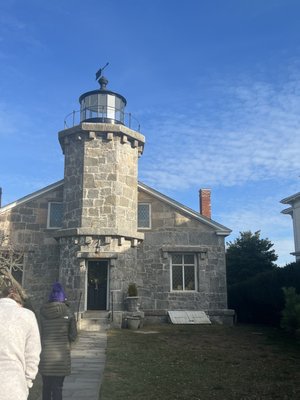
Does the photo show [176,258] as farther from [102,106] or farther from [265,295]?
[102,106]

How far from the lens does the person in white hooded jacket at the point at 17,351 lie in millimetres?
2975

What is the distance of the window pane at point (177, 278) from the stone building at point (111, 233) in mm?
49

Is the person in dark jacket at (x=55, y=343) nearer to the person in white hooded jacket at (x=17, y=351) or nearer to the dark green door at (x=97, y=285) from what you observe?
the person in white hooded jacket at (x=17, y=351)

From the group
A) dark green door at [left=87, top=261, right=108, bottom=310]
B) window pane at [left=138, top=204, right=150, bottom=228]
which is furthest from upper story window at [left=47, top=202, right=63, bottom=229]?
window pane at [left=138, top=204, right=150, bottom=228]

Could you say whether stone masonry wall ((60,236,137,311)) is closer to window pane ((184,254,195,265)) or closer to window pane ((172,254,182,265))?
window pane ((172,254,182,265))

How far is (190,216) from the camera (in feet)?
62.6

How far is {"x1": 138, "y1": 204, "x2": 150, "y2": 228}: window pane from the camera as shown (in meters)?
19.0

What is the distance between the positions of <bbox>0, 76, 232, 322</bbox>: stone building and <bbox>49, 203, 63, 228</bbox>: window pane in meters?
0.04

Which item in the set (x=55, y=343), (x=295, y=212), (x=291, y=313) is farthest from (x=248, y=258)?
(x=55, y=343)

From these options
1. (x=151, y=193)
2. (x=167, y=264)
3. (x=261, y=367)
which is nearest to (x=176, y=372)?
(x=261, y=367)

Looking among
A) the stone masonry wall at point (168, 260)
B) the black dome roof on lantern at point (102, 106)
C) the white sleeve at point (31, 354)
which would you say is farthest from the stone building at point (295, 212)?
the white sleeve at point (31, 354)

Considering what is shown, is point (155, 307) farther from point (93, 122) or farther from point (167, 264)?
point (93, 122)

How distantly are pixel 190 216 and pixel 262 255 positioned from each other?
13.2 m

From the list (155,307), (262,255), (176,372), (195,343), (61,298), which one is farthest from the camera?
(262,255)
